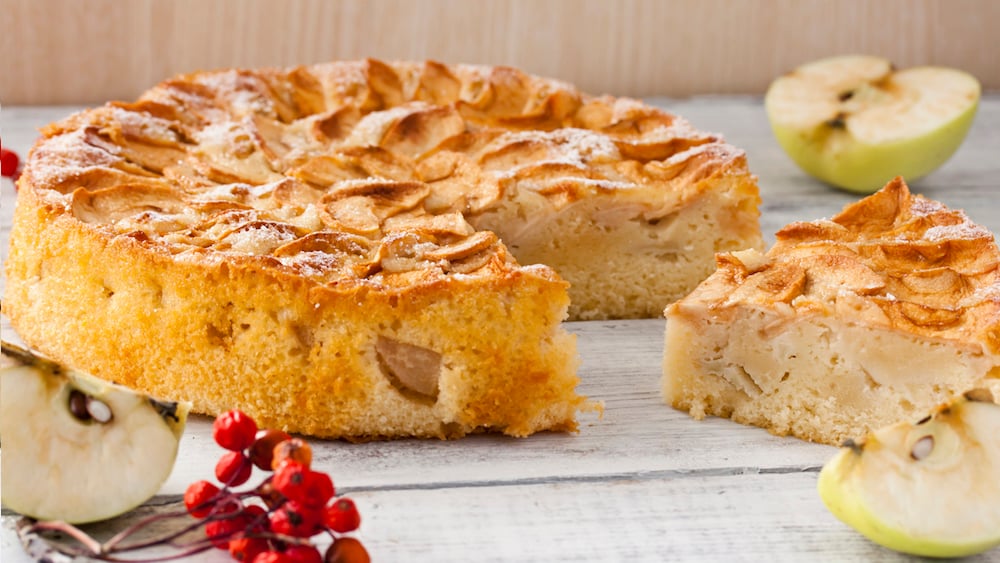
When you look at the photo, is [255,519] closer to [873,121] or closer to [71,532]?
[71,532]

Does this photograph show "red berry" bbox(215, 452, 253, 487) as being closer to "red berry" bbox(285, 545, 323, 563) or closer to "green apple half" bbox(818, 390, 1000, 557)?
"red berry" bbox(285, 545, 323, 563)

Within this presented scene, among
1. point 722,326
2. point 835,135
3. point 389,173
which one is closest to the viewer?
point 722,326

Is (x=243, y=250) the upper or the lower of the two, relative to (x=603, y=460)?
upper

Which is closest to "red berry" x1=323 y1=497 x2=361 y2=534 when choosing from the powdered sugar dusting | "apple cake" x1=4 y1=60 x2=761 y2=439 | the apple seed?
"apple cake" x1=4 y1=60 x2=761 y2=439

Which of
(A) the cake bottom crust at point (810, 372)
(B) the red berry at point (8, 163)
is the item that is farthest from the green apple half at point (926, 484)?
(B) the red berry at point (8, 163)

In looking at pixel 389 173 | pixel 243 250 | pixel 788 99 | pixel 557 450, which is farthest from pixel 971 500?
pixel 788 99

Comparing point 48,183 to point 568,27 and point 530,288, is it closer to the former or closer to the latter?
point 530,288

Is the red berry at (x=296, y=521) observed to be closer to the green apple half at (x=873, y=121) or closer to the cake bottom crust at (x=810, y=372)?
the cake bottom crust at (x=810, y=372)
